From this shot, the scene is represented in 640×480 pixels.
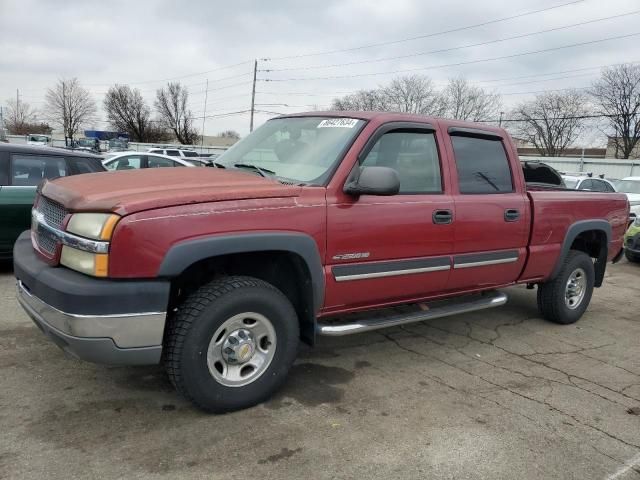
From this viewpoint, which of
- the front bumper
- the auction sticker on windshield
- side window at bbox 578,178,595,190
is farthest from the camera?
side window at bbox 578,178,595,190

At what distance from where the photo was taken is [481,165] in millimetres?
4582

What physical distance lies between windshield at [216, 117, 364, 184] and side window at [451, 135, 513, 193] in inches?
40.9

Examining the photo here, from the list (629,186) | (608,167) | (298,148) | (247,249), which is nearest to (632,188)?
(629,186)

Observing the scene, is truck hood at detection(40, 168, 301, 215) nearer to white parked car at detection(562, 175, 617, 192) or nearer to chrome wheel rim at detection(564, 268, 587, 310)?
chrome wheel rim at detection(564, 268, 587, 310)

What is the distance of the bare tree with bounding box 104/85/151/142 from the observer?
3081 inches

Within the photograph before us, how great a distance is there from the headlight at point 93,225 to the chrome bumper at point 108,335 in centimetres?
42

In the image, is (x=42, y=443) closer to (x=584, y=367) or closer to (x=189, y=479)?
(x=189, y=479)

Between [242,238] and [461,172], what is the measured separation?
83.7 inches

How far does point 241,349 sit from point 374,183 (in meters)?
1.32

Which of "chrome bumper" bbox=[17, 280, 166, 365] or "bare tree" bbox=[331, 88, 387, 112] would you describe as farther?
"bare tree" bbox=[331, 88, 387, 112]

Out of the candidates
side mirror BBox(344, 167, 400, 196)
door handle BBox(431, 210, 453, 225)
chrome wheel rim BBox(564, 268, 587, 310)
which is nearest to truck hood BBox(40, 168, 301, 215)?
side mirror BBox(344, 167, 400, 196)

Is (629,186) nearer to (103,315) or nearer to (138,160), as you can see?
(138,160)

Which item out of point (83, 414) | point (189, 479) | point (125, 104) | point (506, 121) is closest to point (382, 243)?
point (189, 479)

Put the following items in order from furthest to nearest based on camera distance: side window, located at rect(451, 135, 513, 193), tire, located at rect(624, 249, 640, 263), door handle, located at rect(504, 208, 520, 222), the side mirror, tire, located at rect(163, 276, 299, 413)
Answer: tire, located at rect(624, 249, 640, 263) < door handle, located at rect(504, 208, 520, 222) < side window, located at rect(451, 135, 513, 193) < the side mirror < tire, located at rect(163, 276, 299, 413)
